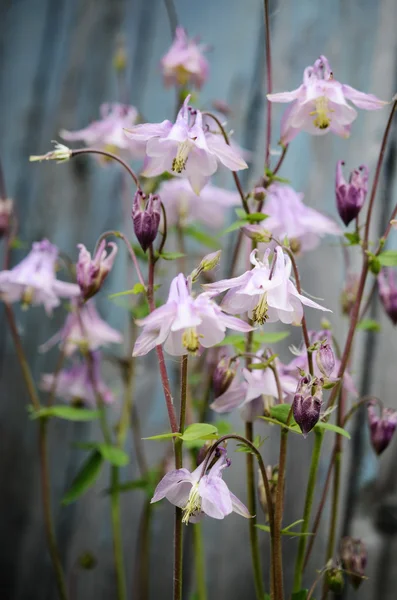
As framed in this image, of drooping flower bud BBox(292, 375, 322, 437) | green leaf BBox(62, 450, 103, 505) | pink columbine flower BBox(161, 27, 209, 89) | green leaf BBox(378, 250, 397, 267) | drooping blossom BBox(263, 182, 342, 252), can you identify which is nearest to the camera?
drooping flower bud BBox(292, 375, 322, 437)

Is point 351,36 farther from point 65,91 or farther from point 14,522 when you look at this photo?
point 14,522

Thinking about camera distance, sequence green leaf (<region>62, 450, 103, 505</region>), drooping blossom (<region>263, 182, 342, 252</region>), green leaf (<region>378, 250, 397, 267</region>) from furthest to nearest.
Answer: green leaf (<region>62, 450, 103, 505</region>) → drooping blossom (<region>263, 182, 342, 252</region>) → green leaf (<region>378, 250, 397, 267</region>)

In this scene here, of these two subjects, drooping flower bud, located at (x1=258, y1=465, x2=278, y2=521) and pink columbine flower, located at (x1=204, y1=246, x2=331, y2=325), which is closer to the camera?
pink columbine flower, located at (x1=204, y1=246, x2=331, y2=325)

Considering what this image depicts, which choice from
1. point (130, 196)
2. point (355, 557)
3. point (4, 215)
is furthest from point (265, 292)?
point (130, 196)

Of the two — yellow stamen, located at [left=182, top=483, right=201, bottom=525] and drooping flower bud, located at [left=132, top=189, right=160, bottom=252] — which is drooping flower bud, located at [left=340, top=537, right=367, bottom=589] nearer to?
yellow stamen, located at [left=182, top=483, right=201, bottom=525]

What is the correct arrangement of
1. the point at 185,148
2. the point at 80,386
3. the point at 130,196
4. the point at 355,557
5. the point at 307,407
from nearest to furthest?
the point at 307,407 < the point at 185,148 < the point at 355,557 < the point at 80,386 < the point at 130,196

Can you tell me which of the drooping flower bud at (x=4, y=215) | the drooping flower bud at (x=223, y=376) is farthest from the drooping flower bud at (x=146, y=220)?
the drooping flower bud at (x=4, y=215)

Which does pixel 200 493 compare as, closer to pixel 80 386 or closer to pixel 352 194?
pixel 352 194

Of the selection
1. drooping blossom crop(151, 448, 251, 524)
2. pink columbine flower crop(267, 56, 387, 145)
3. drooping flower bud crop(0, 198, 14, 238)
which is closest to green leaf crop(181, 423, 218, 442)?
drooping blossom crop(151, 448, 251, 524)
